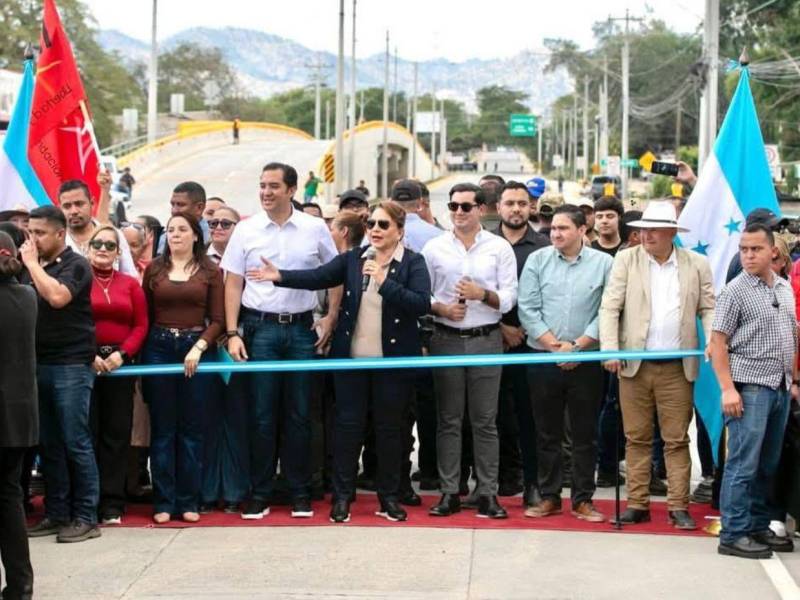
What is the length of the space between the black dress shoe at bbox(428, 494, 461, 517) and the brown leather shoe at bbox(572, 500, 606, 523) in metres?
0.76

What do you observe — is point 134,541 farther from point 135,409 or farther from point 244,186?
point 244,186

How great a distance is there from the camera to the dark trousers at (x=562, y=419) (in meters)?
8.96

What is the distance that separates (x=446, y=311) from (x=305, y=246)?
3.36ft

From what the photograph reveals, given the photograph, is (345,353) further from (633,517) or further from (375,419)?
(633,517)

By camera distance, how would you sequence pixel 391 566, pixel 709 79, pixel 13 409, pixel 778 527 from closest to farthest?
pixel 13 409, pixel 391 566, pixel 778 527, pixel 709 79

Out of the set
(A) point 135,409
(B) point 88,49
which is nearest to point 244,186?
(B) point 88,49

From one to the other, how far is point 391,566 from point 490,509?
54.4 inches

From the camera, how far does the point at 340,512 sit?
890 cm

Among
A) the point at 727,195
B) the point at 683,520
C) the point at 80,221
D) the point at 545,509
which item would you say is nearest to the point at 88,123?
the point at 80,221

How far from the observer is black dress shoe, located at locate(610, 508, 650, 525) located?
29.0ft

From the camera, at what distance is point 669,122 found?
12744 cm

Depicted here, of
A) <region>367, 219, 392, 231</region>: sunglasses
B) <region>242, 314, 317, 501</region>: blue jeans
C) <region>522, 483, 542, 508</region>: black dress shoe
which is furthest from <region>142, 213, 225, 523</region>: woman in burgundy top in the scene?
<region>522, 483, 542, 508</region>: black dress shoe

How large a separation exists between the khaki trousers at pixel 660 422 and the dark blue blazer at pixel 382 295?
1.34 metres

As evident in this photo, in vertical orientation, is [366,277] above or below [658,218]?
below
